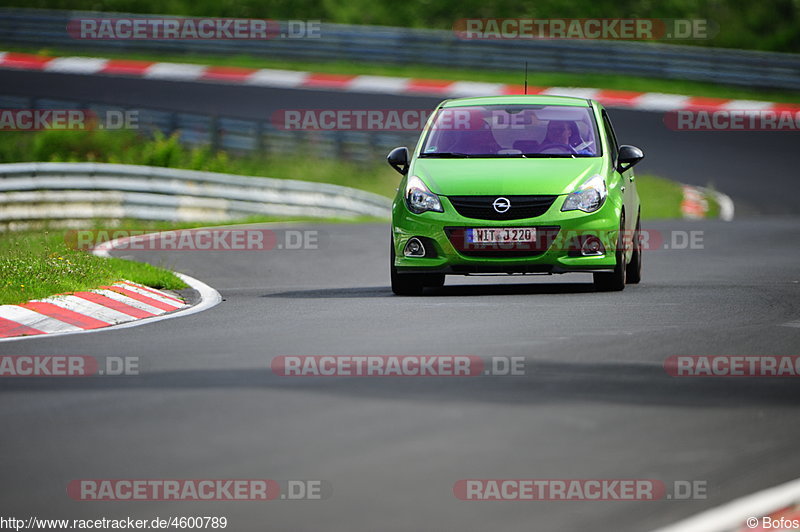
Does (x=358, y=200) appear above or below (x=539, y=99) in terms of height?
below

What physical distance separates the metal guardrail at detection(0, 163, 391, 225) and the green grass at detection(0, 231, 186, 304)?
8428 millimetres

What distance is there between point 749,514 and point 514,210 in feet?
25.3

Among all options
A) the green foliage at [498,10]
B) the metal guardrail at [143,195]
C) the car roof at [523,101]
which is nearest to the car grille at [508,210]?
the car roof at [523,101]

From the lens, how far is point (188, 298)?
1384 cm

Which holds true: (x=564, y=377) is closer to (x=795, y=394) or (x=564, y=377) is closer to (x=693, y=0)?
(x=795, y=394)

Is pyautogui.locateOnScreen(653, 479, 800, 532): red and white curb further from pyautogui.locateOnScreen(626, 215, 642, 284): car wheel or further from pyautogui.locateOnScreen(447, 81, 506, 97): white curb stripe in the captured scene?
pyautogui.locateOnScreen(447, 81, 506, 97): white curb stripe

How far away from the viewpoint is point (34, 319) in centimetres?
1147

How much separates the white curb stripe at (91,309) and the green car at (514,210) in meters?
2.48

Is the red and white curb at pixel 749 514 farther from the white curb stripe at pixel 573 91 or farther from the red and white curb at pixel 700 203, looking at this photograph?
the white curb stripe at pixel 573 91

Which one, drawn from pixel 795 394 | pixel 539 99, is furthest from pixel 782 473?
pixel 539 99

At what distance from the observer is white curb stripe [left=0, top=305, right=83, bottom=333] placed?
448 inches

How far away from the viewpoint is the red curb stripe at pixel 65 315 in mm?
11641

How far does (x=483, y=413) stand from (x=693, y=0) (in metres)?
41.5

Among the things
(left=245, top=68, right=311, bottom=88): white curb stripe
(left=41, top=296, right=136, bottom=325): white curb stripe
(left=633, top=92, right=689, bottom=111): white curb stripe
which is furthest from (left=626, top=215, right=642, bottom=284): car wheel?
(left=245, top=68, right=311, bottom=88): white curb stripe
